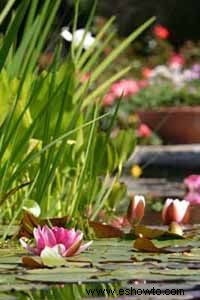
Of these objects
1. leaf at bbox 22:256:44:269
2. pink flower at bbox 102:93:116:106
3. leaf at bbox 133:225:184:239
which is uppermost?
pink flower at bbox 102:93:116:106

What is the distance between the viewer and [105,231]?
2881 mm

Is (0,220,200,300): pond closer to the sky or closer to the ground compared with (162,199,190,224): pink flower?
closer to the ground

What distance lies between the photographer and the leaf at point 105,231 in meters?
A: 2.87

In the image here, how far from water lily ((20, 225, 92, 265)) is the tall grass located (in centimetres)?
38

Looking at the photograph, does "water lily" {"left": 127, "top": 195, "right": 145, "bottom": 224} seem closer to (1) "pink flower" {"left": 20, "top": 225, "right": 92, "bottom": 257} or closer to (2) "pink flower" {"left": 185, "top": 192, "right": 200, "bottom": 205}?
(1) "pink flower" {"left": 20, "top": 225, "right": 92, "bottom": 257}

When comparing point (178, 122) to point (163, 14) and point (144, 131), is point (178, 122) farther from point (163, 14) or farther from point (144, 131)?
point (163, 14)

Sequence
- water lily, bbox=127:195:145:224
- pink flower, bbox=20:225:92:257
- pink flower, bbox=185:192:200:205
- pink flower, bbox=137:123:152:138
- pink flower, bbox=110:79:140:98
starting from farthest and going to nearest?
pink flower, bbox=110:79:140:98, pink flower, bbox=137:123:152:138, pink flower, bbox=185:192:200:205, water lily, bbox=127:195:145:224, pink flower, bbox=20:225:92:257

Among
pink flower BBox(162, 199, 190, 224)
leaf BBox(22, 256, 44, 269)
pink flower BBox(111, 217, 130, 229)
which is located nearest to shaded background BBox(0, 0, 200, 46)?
pink flower BBox(111, 217, 130, 229)

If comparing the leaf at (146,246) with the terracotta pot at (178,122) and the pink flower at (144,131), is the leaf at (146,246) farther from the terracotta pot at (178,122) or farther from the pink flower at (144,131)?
the terracotta pot at (178,122)

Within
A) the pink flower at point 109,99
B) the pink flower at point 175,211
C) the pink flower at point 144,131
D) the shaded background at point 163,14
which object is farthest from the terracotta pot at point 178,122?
the shaded background at point 163,14

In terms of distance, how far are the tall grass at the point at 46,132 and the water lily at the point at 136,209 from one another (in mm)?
90

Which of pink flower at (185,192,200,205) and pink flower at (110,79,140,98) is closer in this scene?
pink flower at (185,192,200,205)

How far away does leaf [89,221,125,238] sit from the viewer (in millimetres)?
2867

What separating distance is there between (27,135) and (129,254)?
0.54m
